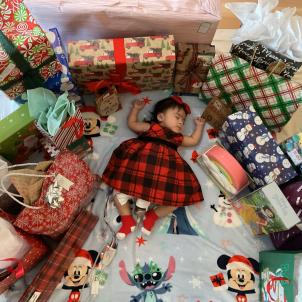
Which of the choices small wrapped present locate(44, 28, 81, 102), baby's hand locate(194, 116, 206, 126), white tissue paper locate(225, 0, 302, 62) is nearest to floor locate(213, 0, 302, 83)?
white tissue paper locate(225, 0, 302, 62)

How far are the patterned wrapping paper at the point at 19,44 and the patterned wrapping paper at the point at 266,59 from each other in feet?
2.60

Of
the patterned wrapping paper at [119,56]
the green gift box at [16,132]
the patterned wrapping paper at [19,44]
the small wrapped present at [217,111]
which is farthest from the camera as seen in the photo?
the small wrapped present at [217,111]

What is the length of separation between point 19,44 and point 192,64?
74 centimetres

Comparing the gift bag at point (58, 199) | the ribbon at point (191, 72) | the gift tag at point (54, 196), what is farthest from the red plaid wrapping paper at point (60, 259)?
the ribbon at point (191, 72)

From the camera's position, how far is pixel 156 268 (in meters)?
1.28

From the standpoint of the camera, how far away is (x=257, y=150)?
1328 millimetres

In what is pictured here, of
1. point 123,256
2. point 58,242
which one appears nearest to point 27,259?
point 58,242

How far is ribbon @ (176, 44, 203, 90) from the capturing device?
1427mm

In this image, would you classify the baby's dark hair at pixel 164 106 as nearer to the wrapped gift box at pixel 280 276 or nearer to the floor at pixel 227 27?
the floor at pixel 227 27

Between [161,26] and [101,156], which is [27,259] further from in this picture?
[161,26]

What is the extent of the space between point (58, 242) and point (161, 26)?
39.2 inches

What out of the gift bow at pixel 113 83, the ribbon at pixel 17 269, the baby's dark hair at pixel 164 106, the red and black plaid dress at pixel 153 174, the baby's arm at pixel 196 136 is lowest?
the ribbon at pixel 17 269

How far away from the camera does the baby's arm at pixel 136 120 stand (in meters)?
1.48

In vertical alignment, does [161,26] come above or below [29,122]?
above
